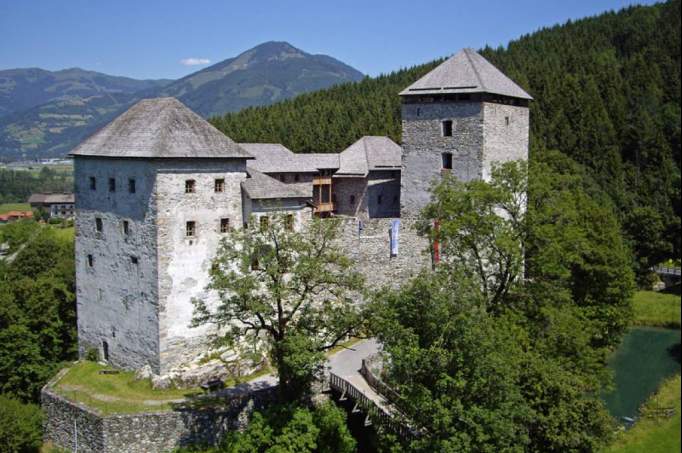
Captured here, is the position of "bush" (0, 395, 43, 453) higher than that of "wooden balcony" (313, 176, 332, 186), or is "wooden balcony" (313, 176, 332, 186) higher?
"wooden balcony" (313, 176, 332, 186)

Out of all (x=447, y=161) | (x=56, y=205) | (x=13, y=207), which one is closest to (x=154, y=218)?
(x=447, y=161)

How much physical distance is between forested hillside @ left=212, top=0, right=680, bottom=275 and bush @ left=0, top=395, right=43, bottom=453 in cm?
3864

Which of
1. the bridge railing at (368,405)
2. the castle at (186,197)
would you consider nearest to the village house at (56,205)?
the castle at (186,197)

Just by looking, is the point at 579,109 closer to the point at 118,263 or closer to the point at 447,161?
the point at 447,161

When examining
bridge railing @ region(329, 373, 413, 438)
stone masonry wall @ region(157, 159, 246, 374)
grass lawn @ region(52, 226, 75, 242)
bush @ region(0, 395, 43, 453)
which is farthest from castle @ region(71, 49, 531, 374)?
grass lawn @ region(52, 226, 75, 242)

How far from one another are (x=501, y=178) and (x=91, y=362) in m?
21.9

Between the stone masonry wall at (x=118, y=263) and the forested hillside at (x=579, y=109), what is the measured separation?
33.3 m

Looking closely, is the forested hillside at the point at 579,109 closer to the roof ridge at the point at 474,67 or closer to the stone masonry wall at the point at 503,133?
the stone masonry wall at the point at 503,133

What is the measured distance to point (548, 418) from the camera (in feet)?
73.8

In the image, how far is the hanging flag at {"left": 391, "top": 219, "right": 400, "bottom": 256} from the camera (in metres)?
34.6

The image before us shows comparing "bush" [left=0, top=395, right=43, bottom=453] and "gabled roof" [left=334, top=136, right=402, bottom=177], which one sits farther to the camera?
"gabled roof" [left=334, top=136, right=402, bottom=177]

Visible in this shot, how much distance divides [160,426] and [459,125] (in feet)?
67.7

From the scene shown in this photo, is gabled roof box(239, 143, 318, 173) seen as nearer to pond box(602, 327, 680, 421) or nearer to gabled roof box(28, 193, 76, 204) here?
pond box(602, 327, 680, 421)

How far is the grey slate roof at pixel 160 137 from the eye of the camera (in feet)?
93.7
